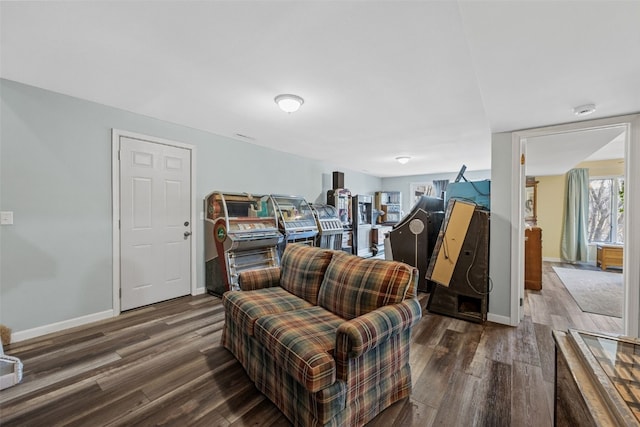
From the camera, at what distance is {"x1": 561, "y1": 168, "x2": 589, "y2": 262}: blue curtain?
6.13 metres

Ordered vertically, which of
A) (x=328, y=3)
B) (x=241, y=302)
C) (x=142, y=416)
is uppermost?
(x=328, y=3)

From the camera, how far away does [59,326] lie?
2.70 metres

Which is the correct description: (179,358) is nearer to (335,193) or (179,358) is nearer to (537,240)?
(335,193)

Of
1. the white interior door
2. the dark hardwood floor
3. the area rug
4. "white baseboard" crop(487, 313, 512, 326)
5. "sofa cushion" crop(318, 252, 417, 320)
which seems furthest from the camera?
the area rug

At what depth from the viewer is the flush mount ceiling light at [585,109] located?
2.25 m

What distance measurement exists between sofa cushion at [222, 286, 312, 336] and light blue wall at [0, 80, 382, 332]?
182 cm

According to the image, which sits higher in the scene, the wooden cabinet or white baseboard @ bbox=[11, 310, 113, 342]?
the wooden cabinet

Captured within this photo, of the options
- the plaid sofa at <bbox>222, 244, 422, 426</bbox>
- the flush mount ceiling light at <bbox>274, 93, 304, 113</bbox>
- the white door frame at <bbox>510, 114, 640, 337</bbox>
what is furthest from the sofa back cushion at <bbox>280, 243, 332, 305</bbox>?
the white door frame at <bbox>510, 114, 640, 337</bbox>

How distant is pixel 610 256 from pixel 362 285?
22.0ft

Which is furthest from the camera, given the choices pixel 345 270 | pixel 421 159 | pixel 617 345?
pixel 421 159

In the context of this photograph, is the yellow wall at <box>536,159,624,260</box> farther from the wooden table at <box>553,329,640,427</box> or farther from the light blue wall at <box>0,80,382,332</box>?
the light blue wall at <box>0,80,382,332</box>

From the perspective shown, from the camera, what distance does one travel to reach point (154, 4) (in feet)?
5.06

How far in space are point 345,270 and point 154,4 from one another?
6.76 feet

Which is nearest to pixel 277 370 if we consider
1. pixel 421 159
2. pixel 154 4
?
pixel 154 4
